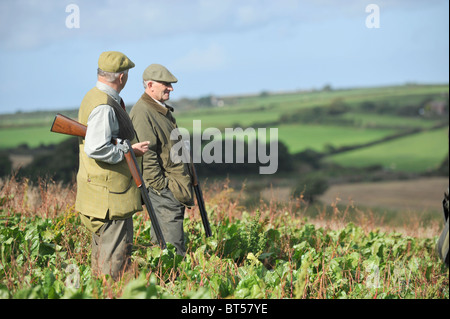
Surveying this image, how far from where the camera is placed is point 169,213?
5.45m

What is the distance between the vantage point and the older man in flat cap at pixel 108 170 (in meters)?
4.29

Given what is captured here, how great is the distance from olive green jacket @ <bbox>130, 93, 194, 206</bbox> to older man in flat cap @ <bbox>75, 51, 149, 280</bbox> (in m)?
0.63

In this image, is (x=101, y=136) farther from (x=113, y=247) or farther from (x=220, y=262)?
(x=220, y=262)

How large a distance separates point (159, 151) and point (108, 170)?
1039mm

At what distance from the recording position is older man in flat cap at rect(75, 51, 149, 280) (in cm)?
429

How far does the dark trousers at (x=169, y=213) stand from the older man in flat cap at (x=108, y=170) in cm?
78

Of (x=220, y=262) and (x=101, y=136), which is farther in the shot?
(x=220, y=262)

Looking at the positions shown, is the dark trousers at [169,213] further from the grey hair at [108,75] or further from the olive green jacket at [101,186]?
the grey hair at [108,75]

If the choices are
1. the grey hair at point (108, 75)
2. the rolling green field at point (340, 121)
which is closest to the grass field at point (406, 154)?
the rolling green field at point (340, 121)

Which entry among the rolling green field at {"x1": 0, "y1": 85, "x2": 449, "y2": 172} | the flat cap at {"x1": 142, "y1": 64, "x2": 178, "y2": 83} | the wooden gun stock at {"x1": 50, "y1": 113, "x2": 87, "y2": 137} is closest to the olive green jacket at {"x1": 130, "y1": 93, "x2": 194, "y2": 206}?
the flat cap at {"x1": 142, "y1": 64, "x2": 178, "y2": 83}

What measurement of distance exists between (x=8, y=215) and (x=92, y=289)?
340 centimetres

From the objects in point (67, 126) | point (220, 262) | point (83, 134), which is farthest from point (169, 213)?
point (67, 126)

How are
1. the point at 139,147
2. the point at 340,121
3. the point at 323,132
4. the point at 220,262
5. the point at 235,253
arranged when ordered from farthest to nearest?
the point at 340,121 < the point at 323,132 < the point at 235,253 < the point at 220,262 < the point at 139,147

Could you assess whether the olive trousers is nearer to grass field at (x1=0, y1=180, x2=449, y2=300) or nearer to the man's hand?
grass field at (x1=0, y1=180, x2=449, y2=300)
